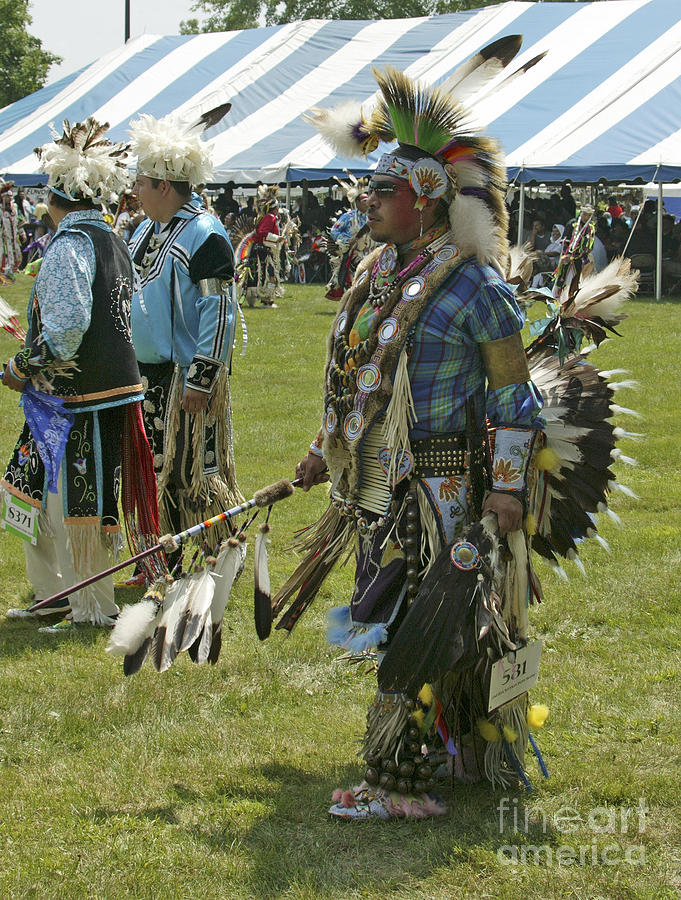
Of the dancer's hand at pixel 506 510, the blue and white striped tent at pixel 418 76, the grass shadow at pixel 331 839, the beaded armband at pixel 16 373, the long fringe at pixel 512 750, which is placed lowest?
the grass shadow at pixel 331 839

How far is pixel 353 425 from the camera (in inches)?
115

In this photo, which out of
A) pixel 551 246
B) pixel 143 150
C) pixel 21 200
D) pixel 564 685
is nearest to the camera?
pixel 564 685

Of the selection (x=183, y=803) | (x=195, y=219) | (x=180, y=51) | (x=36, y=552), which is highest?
(x=180, y=51)

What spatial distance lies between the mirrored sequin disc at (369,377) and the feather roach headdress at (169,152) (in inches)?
70.8

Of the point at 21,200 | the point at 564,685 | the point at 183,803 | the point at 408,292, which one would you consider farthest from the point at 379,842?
the point at 21,200

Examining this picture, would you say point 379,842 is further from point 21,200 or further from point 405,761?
point 21,200

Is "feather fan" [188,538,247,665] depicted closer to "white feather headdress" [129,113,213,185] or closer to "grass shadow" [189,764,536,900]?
"grass shadow" [189,764,536,900]

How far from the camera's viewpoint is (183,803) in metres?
3.03

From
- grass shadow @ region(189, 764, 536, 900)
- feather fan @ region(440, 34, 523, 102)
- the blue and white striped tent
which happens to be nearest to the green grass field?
grass shadow @ region(189, 764, 536, 900)

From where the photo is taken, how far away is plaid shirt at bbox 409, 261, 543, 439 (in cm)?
278

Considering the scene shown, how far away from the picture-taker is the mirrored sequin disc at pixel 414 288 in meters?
2.81

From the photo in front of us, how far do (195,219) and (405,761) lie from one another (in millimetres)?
2416

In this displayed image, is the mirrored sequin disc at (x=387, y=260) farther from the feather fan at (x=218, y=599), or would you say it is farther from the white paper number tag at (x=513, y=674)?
the white paper number tag at (x=513, y=674)

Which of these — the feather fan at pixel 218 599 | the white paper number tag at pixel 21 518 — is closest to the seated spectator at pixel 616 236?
the white paper number tag at pixel 21 518
